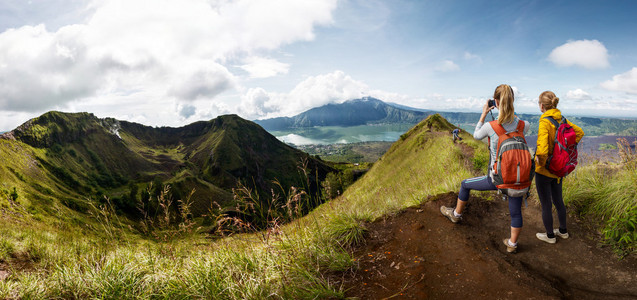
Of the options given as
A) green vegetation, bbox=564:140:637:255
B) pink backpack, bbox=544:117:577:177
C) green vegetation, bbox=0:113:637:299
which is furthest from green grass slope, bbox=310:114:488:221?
pink backpack, bbox=544:117:577:177

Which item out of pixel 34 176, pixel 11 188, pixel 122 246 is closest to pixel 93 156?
pixel 34 176

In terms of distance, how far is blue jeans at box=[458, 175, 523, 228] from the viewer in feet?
14.3

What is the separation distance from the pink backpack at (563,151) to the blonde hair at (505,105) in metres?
0.88

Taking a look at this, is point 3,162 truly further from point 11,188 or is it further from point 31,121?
point 31,121

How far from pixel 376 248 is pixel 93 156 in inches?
7513

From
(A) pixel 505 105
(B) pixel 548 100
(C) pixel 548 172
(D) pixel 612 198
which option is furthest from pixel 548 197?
(A) pixel 505 105

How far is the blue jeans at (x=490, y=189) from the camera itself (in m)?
4.36

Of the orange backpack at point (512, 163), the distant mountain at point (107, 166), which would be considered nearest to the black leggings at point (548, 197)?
the orange backpack at point (512, 163)

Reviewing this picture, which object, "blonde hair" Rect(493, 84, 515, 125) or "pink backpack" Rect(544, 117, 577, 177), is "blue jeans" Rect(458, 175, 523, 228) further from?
"blonde hair" Rect(493, 84, 515, 125)

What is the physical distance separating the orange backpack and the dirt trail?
111 centimetres

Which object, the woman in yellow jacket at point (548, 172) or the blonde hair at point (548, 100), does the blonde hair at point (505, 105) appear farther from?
the blonde hair at point (548, 100)

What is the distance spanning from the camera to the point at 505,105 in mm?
4164

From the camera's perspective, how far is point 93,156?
146500 mm

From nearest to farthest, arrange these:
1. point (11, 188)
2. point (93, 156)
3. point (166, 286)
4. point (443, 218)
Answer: point (166, 286), point (443, 218), point (11, 188), point (93, 156)
